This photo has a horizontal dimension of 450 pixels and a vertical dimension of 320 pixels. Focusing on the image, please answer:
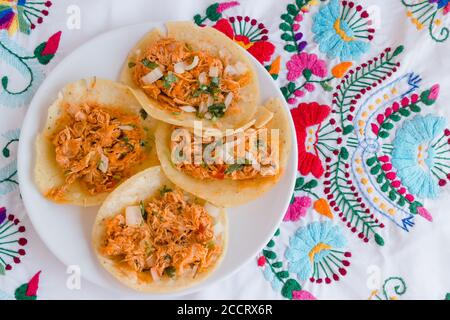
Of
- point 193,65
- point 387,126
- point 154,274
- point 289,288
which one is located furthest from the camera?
point 387,126

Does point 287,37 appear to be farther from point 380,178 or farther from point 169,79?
point 380,178

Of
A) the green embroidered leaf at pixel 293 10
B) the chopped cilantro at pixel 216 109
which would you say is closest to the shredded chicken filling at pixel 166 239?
the chopped cilantro at pixel 216 109

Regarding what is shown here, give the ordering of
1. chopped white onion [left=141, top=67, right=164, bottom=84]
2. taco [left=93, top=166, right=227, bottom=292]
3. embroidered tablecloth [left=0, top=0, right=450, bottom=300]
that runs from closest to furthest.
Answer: taco [left=93, top=166, right=227, bottom=292] < chopped white onion [left=141, top=67, right=164, bottom=84] < embroidered tablecloth [left=0, top=0, right=450, bottom=300]

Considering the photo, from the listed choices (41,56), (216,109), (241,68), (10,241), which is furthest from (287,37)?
(10,241)

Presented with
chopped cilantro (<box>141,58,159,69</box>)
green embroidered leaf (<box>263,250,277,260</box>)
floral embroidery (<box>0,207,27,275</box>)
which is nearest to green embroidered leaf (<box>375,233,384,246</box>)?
green embroidered leaf (<box>263,250,277,260</box>)

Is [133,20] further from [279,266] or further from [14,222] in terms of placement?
[279,266]

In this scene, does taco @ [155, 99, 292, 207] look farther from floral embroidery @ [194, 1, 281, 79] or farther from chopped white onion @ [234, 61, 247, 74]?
floral embroidery @ [194, 1, 281, 79]
